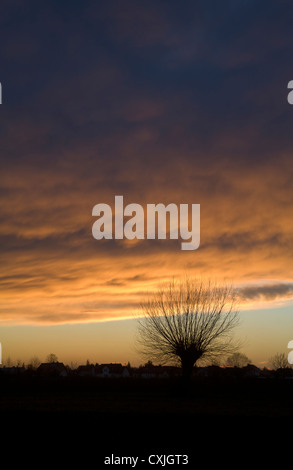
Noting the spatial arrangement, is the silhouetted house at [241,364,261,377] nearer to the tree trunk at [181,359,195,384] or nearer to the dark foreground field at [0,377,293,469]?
the tree trunk at [181,359,195,384]

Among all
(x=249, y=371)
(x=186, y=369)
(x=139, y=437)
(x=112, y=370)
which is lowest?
(x=112, y=370)

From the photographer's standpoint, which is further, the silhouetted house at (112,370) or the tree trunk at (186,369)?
the silhouetted house at (112,370)

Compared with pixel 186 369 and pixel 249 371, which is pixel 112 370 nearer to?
pixel 249 371

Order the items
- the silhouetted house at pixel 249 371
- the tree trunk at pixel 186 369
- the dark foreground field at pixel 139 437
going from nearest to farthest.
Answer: the dark foreground field at pixel 139 437 < the tree trunk at pixel 186 369 < the silhouetted house at pixel 249 371

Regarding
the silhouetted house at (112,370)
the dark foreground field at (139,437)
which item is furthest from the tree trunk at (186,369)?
the silhouetted house at (112,370)

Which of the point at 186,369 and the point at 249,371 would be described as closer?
the point at 186,369

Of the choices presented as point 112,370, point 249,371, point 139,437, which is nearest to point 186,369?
point 139,437

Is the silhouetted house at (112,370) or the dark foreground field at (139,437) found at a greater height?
the dark foreground field at (139,437)

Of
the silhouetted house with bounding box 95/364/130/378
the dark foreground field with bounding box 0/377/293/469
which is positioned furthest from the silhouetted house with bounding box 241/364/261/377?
the dark foreground field with bounding box 0/377/293/469

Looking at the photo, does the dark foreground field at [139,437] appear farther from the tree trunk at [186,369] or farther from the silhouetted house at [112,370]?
the silhouetted house at [112,370]

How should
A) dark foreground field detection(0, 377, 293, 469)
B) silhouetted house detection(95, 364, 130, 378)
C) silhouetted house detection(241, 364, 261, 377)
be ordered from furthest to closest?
silhouetted house detection(95, 364, 130, 378) → silhouetted house detection(241, 364, 261, 377) → dark foreground field detection(0, 377, 293, 469)
